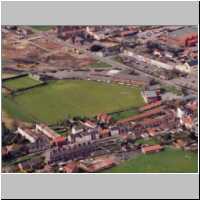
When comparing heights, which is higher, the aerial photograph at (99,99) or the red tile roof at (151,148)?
the aerial photograph at (99,99)

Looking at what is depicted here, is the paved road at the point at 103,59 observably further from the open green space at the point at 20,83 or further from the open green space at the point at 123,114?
the open green space at the point at 20,83

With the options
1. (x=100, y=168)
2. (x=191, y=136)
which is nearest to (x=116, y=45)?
(x=191, y=136)

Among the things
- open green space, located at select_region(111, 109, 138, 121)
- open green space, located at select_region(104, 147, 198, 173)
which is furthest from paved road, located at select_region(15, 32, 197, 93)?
open green space, located at select_region(104, 147, 198, 173)

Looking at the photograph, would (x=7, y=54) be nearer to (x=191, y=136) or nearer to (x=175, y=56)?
(x=175, y=56)

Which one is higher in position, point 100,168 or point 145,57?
point 145,57

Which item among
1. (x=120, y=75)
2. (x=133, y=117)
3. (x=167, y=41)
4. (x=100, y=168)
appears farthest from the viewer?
(x=167, y=41)

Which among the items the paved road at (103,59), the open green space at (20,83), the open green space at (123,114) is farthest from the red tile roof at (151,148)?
the open green space at (20,83)
